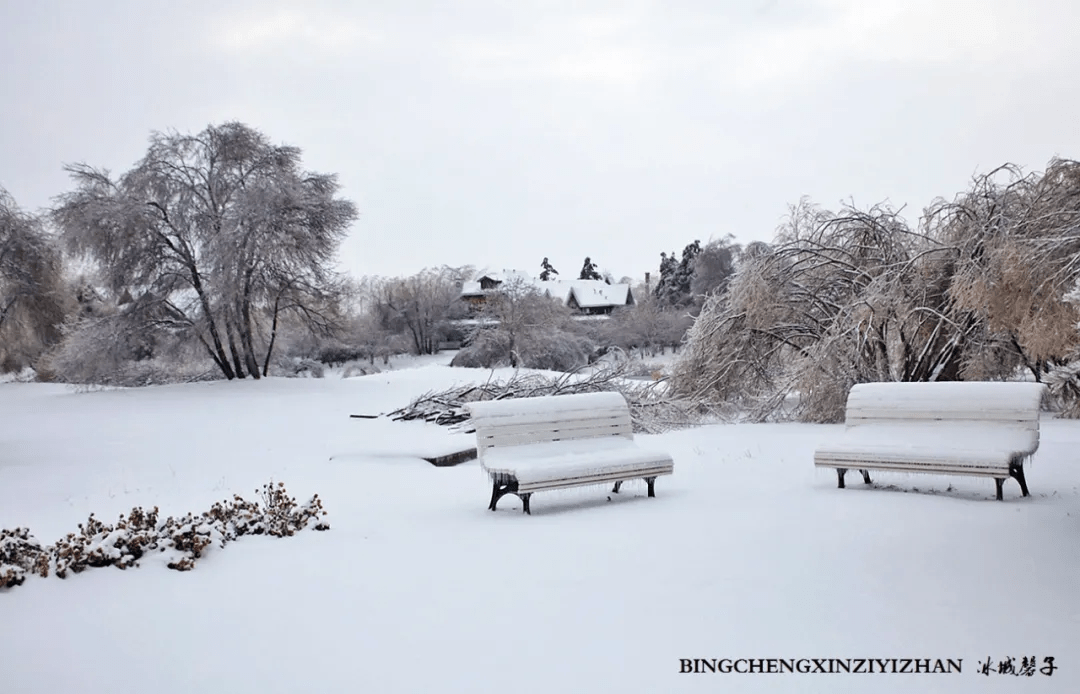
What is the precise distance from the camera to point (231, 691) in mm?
3223

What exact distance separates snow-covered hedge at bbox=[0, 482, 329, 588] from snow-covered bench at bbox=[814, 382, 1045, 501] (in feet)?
15.2

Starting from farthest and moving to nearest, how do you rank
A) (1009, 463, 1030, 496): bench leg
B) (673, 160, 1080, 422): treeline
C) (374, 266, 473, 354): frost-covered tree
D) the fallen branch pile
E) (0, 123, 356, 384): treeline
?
(374, 266, 473, 354): frost-covered tree, (0, 123, 356, 384): treeline, the fallen branch pile, (673, 160, 1080, 422): treeline, (1009, 463, 1030, 496): bench leg

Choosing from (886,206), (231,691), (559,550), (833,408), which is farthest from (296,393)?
(231,691)

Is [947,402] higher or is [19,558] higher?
[947,402]

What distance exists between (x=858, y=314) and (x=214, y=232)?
1652cm

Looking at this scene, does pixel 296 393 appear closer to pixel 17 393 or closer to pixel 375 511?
pixel 17 393

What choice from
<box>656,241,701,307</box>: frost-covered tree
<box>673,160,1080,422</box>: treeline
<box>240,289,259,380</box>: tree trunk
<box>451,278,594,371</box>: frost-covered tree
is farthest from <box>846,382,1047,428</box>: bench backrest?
<box>656,241,701,307</box>: frost-covered tree

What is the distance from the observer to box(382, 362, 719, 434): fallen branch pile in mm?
13867

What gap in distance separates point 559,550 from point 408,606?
1.33 m

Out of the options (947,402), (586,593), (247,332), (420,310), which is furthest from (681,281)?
(586,593)

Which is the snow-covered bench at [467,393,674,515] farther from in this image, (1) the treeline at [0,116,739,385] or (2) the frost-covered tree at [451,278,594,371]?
(2) the frost-covered tree at [451,278,594,371]

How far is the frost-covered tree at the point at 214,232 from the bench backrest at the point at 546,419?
1534 centimetres

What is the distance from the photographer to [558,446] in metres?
7.04
